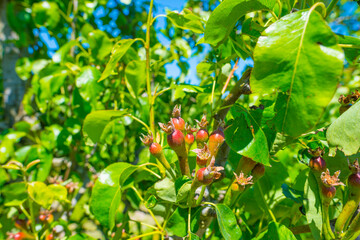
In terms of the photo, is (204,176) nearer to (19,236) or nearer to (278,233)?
(278,233)

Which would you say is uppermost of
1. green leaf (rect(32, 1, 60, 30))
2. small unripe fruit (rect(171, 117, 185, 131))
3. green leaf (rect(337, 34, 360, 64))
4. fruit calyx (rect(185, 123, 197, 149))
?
green leaf (rect(32, 1, 60, 30))

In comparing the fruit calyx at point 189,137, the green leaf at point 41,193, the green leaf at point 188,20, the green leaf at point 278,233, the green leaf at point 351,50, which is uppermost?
the green leaf at point 188,20

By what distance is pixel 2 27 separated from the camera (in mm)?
1994

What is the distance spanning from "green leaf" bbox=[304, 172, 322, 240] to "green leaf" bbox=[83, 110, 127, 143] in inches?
20.7

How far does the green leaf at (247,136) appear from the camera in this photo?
505mm

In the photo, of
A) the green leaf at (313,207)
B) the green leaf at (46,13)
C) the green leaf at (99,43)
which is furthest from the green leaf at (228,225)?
the green leaf at (46,13)

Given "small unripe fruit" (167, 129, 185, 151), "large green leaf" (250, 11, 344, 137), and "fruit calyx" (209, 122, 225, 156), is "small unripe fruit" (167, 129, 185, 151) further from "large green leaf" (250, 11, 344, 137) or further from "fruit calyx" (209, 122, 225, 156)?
"large green leaf" (250, 11, 344, 137)

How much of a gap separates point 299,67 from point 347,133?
6.5 inches

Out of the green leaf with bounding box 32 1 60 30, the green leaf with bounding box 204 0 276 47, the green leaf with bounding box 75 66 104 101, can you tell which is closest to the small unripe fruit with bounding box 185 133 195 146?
the green leaf with bounding box 204 0 276 47

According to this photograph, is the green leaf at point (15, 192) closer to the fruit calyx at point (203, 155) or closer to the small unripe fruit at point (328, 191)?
the fruit calyx at point (203, 155)

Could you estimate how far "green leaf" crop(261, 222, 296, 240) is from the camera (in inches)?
22.4

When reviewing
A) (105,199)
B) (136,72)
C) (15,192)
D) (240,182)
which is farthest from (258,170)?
(15,192)

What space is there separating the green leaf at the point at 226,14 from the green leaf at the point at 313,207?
37cm

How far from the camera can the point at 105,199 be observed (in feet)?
2.33
